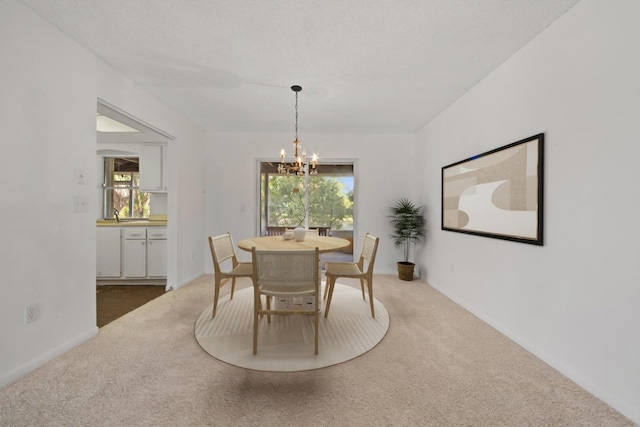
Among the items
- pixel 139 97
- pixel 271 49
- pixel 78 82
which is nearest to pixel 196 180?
pixel 139 97

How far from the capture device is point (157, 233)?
386 cm

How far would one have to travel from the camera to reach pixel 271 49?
2.18m

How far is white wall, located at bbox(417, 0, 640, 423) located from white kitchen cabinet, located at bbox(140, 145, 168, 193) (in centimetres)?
451

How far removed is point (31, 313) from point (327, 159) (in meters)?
3.89

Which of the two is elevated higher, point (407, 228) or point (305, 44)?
point (305, 44)

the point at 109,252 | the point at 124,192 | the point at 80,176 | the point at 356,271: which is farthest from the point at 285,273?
the point at 124,192

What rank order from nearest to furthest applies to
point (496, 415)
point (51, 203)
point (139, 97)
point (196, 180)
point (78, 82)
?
point (496, 415)
point (51, 203)
point (78, 82)
point (139, 97)
point (196, 180)

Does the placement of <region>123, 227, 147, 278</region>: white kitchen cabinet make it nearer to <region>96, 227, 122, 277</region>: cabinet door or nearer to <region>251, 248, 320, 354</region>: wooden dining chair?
<region>96, 227, 122, 277</region>: cabinet door

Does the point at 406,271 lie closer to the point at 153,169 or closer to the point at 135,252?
the point at 135,252

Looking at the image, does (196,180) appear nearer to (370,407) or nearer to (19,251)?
(19,251)

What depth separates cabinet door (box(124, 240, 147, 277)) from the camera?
3791 mm

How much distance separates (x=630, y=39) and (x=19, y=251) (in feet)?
12.8

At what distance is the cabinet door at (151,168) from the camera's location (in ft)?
13.5

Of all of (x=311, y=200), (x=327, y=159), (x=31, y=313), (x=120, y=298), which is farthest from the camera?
(x=311, y=200)
